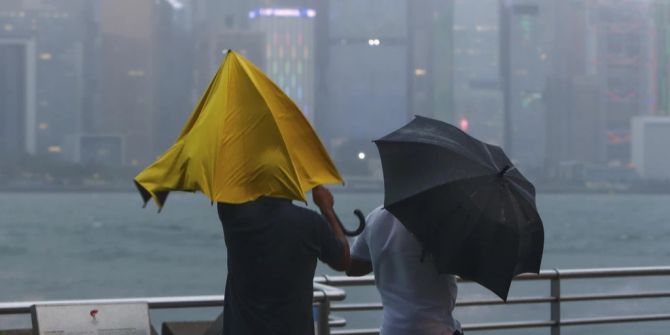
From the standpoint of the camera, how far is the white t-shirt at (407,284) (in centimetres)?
375

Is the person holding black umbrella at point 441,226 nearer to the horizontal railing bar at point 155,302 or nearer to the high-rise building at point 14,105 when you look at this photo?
the horizontal railing bar at point 155,302

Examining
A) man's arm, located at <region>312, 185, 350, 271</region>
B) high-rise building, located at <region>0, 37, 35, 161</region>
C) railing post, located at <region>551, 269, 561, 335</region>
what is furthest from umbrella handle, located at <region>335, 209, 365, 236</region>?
high-rise building, located at <region>0, 37, 35, 161</region>

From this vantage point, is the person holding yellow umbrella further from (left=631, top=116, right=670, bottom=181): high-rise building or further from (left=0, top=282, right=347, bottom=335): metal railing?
(left=631, top=116, right=670, bottom=181): high-rise building

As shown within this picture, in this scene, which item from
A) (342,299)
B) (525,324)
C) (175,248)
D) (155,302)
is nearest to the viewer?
(155,302)

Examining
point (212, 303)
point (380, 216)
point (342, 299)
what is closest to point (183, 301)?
point (212, 303)

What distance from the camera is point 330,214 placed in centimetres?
362

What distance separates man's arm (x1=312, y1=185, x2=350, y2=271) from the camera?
11.8ft

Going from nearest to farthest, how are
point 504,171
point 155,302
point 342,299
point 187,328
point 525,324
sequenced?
point 504,171 < point 187,328 < point 155,302 < point 342,299 < point 525,324

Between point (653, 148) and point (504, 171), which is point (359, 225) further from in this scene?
point (653, 148)

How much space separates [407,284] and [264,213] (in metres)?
0.53

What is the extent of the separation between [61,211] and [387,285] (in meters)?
168

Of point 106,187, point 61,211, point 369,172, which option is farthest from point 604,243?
point 61,211

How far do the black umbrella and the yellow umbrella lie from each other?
0.72 feet

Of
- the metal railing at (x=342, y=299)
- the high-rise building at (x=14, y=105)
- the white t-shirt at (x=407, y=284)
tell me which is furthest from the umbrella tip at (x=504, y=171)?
the high-rise building at (x=14, y=105)
